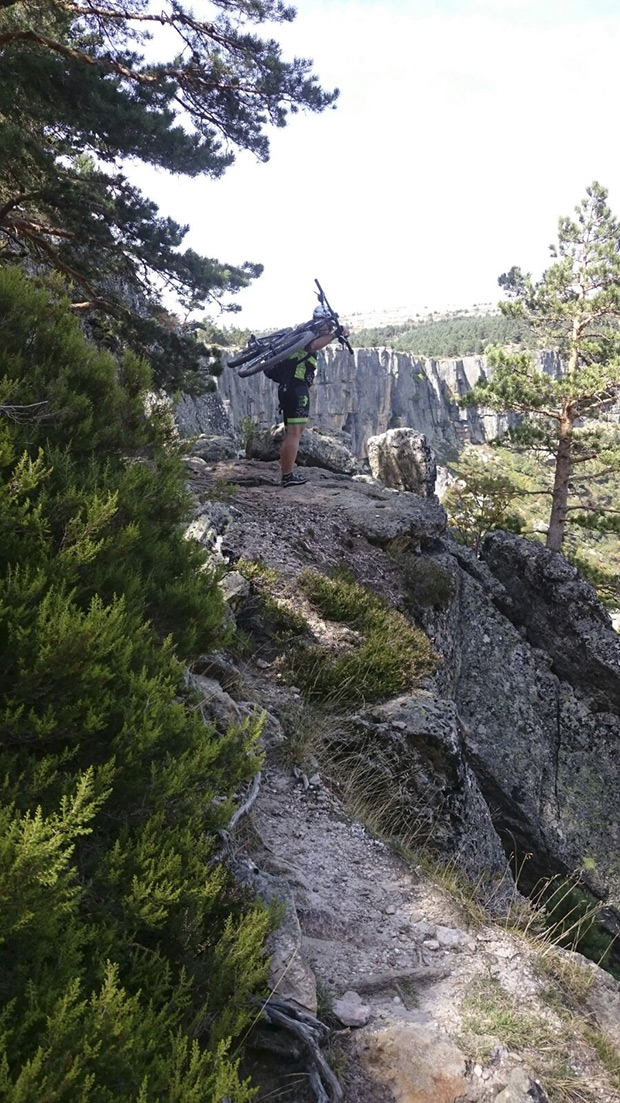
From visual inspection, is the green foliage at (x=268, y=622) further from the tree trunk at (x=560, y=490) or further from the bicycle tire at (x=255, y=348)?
the tree trunk at (x=560, y=490)

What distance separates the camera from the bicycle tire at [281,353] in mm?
8047

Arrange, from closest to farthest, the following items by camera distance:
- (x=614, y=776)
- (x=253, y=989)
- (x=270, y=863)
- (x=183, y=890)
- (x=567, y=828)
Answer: (x=183, y=890) < (x=253, y=989) < (x=270, y=863) < (x=567, y=828) < (x=614, y=776)

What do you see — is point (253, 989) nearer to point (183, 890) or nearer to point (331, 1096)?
point (331, 1096)

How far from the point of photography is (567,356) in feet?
56.3

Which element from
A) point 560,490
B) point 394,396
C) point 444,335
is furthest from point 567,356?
point 444,335

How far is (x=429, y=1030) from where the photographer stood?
9.23 ft

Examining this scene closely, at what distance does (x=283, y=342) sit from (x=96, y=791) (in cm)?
695

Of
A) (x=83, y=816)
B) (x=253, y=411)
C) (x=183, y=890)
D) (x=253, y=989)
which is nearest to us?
(x=83, y=816)

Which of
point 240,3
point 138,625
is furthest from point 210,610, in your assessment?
point 240,3

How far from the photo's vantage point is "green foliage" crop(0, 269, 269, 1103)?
1.72 metres

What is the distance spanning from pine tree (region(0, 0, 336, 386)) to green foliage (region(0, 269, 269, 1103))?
5676 mm

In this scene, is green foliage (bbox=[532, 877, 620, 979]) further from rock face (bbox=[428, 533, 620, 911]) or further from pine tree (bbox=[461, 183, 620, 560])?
pine tree (bbox=[461, 183, 620, 560])

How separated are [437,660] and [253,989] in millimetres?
4152

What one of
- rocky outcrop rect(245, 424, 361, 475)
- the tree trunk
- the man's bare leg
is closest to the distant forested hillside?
the tree trunk
